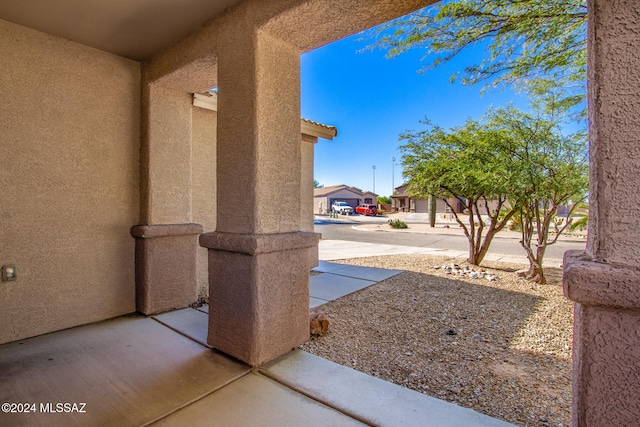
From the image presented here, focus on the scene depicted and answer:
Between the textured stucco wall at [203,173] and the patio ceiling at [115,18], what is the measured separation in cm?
117

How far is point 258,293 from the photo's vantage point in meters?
2.34

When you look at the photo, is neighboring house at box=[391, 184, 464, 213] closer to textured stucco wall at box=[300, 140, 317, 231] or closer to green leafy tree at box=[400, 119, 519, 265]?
green leafy tree at box=[400, 119, 519, 265]

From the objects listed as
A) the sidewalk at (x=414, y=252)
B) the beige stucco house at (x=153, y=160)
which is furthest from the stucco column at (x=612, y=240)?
the sidewalk at (x=414, y=252)

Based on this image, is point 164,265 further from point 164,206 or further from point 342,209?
point 342,209

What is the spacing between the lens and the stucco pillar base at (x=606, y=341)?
1.12 meters

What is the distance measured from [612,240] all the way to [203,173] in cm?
410

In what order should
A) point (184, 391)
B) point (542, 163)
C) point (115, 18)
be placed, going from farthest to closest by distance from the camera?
point (542, 163), point (115, 18), point (184, 391)

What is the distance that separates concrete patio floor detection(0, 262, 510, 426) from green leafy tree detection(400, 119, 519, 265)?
186 inches

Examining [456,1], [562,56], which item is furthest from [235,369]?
[562,56]

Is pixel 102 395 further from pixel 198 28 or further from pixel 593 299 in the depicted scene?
pixel 198 28

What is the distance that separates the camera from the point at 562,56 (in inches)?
150

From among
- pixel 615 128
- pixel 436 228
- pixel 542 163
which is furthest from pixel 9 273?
pixel 436 228

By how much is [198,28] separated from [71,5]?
0.93m

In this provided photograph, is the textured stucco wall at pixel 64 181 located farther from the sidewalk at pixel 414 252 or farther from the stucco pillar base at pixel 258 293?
the sidewalk at pixel 414 252
